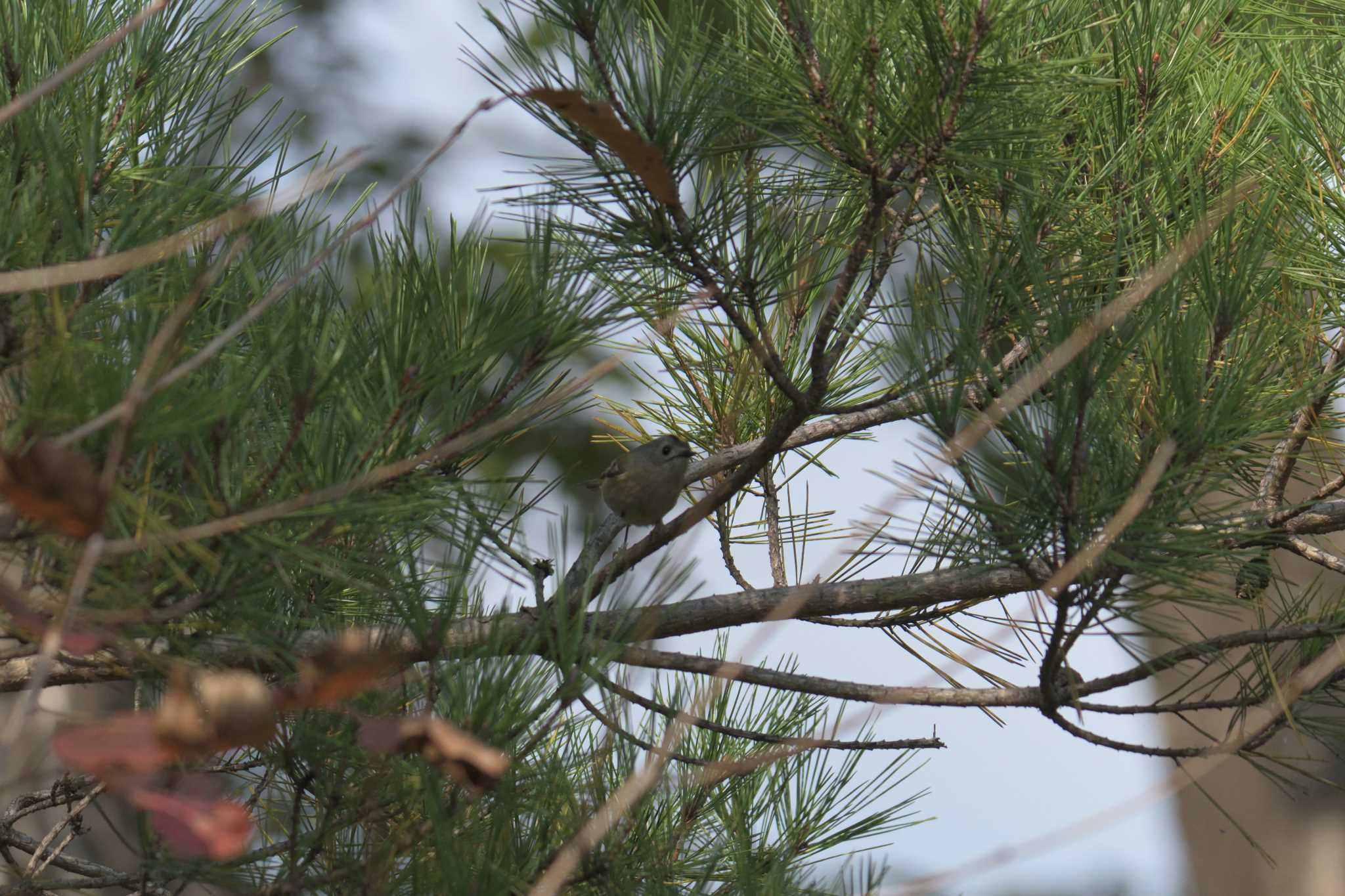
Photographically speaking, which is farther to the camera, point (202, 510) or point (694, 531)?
point (202, 510)

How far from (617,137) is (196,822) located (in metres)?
0.66

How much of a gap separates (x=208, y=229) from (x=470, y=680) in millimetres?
515

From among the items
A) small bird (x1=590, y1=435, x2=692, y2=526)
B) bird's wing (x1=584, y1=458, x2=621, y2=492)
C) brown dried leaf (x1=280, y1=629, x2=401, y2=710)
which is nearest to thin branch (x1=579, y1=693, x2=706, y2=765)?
brown dried leaf (x1=280, y1=629, x2=401, y2=710)

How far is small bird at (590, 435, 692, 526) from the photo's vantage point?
2162 millimetres

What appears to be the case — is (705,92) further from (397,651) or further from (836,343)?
(397,651)

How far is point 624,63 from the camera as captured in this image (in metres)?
1.17

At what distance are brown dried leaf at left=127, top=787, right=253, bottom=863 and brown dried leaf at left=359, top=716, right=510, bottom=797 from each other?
0.34ft

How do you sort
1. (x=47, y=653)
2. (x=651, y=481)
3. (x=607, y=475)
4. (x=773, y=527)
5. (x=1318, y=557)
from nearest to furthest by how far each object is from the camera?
(x=47, y=653), (x=1318, y=557), (x=773, y=527), (x=651, y=481), (x=607, y=475)

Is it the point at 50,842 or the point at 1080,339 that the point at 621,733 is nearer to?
the point at 1080,339

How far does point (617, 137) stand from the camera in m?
1.03

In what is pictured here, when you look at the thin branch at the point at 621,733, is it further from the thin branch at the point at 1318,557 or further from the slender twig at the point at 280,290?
the thin branch at the point at 1318,557

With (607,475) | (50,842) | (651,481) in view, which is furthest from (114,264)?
(607,475)

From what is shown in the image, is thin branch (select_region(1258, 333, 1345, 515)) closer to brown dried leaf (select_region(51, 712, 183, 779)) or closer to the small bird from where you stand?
the small bird

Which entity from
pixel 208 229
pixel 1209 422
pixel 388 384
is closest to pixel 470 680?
pixel 388 384
